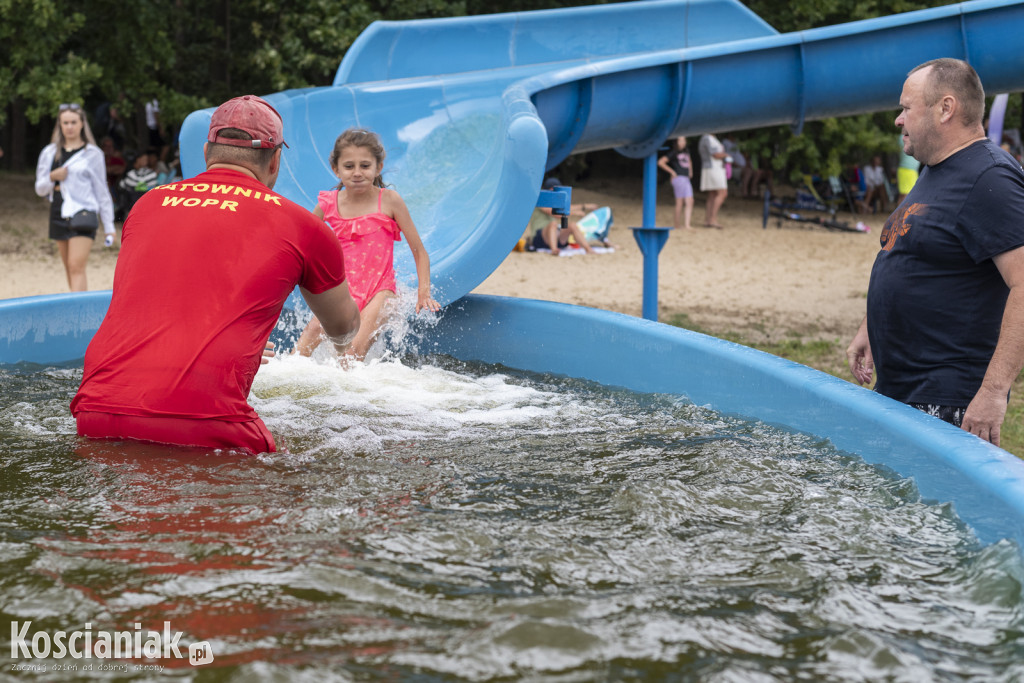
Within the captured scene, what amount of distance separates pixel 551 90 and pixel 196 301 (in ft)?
14.0

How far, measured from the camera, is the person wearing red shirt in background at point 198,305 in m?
2.75

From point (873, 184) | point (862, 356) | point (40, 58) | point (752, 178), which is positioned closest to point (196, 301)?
point (862, 356)

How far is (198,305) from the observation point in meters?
2.77

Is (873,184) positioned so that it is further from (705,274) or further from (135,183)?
(135,183)

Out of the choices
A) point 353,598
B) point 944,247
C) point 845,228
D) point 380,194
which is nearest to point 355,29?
point 845,228

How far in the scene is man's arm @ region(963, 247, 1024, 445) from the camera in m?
2.91

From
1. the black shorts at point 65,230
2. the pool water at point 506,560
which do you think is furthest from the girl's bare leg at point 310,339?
the black shorts at point 65,230

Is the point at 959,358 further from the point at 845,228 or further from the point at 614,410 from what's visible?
the point at 845,228

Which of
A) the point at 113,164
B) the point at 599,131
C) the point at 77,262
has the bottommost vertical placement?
the point at 77,262

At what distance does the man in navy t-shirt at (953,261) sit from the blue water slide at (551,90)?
2495 mm

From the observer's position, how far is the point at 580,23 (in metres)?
9.33

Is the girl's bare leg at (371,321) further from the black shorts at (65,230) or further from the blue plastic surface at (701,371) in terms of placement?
the black shorts at (65,230)

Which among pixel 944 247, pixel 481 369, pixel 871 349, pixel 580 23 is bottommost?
pixel 481 369

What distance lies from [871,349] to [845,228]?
13252mm
